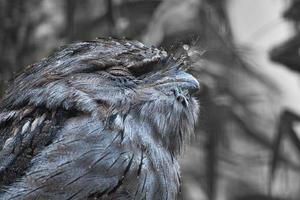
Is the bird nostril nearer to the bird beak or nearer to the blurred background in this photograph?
the bird beak

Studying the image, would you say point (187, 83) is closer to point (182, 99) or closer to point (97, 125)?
point (182, 99)

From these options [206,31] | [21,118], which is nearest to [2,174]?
[21,118]

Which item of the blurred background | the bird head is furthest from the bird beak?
the blurred background

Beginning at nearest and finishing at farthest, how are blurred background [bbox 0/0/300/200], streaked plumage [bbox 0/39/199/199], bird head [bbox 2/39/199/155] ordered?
streaked plumage [bbox 0/39/199/199]
bird head [bbox 2/39/199/155]
blurred background [bbox 0/0/300/200]

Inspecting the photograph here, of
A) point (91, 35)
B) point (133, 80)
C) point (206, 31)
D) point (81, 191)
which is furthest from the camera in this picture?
point (91, 35)

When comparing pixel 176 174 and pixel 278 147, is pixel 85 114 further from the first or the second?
pixel 278 147

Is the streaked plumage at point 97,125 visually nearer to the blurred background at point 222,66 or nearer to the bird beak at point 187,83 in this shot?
the bird beak at point 187,83
